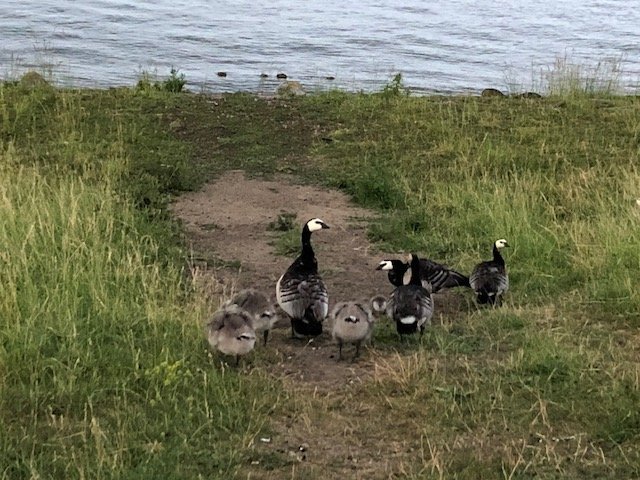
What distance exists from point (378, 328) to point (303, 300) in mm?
727

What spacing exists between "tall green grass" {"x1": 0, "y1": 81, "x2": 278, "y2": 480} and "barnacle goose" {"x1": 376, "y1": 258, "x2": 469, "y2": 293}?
179 cm

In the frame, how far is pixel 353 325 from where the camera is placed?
22.7ft

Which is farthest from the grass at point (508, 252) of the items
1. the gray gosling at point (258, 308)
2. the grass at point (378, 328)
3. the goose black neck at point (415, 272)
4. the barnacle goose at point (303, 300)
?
the gray gosling at point (258, 308)

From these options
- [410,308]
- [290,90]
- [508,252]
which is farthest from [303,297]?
[290,90]

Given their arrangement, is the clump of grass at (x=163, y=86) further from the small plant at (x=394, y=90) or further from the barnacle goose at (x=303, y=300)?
the barnacle goose at (x=303, y=300)

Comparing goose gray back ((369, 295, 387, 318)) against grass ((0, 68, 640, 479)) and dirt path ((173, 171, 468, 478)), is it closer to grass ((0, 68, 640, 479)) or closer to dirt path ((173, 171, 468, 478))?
grass ((0, 68, 640, 479))

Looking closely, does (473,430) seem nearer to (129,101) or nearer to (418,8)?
(129,101)

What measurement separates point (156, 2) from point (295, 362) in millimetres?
26454

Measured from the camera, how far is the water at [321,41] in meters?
21.8

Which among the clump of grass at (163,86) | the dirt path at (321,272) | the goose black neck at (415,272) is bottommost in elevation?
the dirt path at (321,272)

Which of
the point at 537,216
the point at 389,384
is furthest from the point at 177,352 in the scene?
the point at 537,216

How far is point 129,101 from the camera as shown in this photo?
1523 cm

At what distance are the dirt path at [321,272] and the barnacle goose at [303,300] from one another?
13 centimetres

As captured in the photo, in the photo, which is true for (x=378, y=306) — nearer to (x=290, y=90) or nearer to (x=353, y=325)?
(x=353, y=325)
